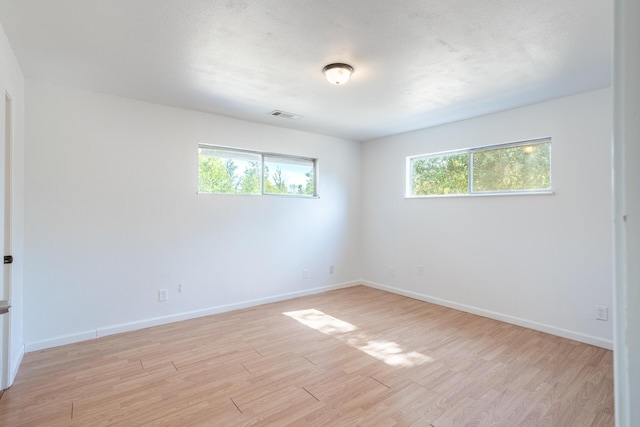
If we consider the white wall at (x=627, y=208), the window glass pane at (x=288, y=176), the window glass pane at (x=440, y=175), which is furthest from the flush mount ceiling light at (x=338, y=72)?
the white wall at (x=627, y=208)

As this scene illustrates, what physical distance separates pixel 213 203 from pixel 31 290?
188 centimetres

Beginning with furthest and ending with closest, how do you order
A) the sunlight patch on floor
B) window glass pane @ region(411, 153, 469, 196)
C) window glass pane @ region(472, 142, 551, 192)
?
window glass pane @ region(411, 153, 469, 196) → window glass pane @ region(472, 142, 551, 192) → the sunlight patch on floor

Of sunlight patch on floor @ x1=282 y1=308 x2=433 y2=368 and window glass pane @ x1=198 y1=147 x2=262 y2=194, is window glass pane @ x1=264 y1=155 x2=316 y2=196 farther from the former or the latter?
sunlight patch on floor @ x1=282 y1=308 x2=433 y2=368

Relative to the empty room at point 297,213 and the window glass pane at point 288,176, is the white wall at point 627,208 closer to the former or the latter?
the empty room at point 297,213

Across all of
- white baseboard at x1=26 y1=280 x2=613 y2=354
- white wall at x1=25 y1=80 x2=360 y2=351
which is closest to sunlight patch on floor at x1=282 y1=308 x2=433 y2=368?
white baseboard at x1=26 y1=280 x2=613 y2=354

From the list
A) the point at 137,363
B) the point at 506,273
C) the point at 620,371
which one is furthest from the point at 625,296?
the point at 506,273

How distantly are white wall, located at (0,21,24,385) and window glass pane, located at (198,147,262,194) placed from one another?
5.35 ft

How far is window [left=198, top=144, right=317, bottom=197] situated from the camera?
4.06 m

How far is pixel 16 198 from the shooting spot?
2631 mm

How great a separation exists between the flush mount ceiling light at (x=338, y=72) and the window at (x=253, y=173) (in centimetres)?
202

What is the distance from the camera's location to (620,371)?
1.09 ft

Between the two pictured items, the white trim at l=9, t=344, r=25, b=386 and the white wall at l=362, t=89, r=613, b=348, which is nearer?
the white trim at l=9, t=344, r=25, b=386

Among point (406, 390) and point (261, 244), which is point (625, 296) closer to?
point (406, 390)

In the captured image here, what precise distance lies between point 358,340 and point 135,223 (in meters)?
2.65
